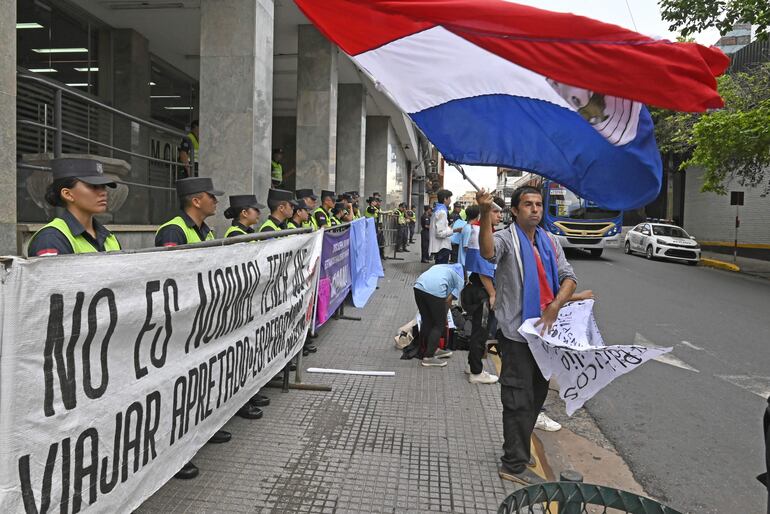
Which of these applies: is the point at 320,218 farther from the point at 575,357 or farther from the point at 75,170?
the point at 575,357

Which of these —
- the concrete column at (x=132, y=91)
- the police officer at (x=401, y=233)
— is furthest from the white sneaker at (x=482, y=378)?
the police officer at (x=401, y=233)

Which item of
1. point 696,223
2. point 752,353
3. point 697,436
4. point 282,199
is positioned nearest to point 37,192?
point 282,199

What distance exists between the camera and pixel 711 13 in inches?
567

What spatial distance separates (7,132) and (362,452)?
364cm

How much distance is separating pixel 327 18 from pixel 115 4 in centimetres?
1026


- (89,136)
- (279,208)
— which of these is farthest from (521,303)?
(89,136)

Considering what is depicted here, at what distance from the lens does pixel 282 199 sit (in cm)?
686

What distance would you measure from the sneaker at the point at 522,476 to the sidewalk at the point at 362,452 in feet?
0.18

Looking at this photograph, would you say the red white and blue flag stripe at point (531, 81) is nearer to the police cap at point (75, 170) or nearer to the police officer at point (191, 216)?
the police cap at point (75, 170)

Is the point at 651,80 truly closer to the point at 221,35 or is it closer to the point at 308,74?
the point at 221,35

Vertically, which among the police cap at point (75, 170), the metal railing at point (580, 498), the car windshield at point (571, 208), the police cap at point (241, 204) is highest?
the car windshield at point (571, 208)

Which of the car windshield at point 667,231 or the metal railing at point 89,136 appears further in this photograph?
the car windshield at point 667,231

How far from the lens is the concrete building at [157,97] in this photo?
6.51 m

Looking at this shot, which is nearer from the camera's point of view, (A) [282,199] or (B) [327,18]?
(B) [327,18]
